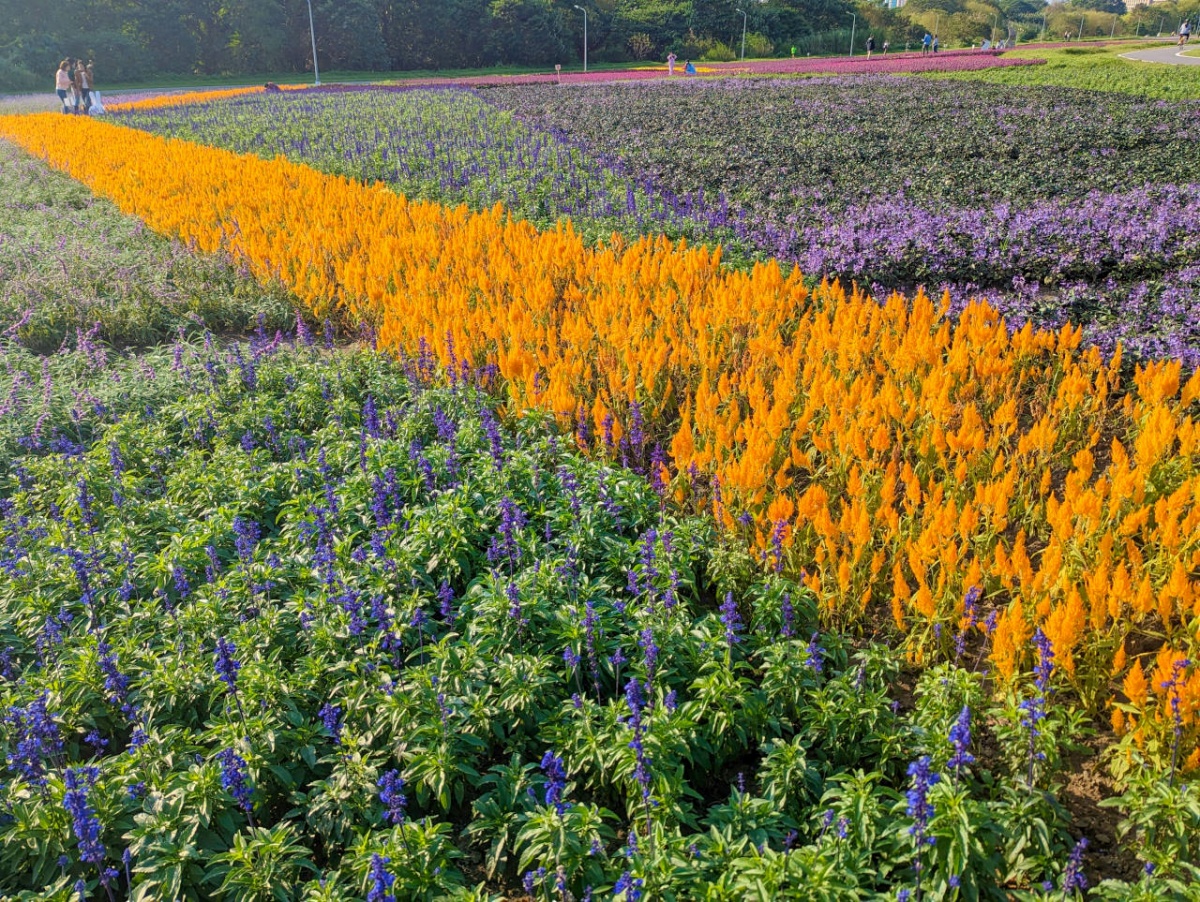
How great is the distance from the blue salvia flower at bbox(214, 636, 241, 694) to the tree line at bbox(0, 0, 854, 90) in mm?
54594

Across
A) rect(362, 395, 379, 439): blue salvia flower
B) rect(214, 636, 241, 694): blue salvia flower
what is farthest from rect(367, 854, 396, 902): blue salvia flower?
rect(362, 395, 379, 439): blue salvia flower

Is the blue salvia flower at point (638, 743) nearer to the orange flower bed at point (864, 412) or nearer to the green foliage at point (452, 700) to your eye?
the green foliage at point (452, 700)

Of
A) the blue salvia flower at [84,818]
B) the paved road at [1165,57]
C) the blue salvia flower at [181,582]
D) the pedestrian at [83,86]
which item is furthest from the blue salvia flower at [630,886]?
the paved road at [1165,57]

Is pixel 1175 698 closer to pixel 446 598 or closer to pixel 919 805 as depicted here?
pixel 919 805

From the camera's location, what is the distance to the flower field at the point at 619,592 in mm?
2584

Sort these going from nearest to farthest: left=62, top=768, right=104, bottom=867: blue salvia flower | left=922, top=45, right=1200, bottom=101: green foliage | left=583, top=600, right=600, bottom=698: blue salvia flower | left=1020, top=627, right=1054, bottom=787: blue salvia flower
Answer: left=62, top=768, right=104, bottom=867: blue salvia flower
left=1020, top=627, right=1054, bottom=787: blue salvia flower
left=583, top=600, right=600, bottom=698: blue salvia flower
left=922, top=45, right=1200, bottom=101: green foliage

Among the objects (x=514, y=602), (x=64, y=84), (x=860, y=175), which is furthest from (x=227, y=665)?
(x=64, y=84)

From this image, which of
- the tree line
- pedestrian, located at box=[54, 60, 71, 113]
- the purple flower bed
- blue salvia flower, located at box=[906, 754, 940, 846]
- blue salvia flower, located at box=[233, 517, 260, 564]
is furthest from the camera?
the tree line

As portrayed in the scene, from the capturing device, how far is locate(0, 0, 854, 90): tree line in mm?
46812

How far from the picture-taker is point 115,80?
47.7 meters

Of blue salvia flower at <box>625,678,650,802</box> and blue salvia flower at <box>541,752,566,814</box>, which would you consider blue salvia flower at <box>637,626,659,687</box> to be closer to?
blue salvia flower at <box>625,678,650,802</box>

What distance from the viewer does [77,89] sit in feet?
86.4

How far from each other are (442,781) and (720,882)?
39.1 inches

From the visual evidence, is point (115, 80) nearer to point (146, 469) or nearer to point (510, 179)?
point (510, 179)
